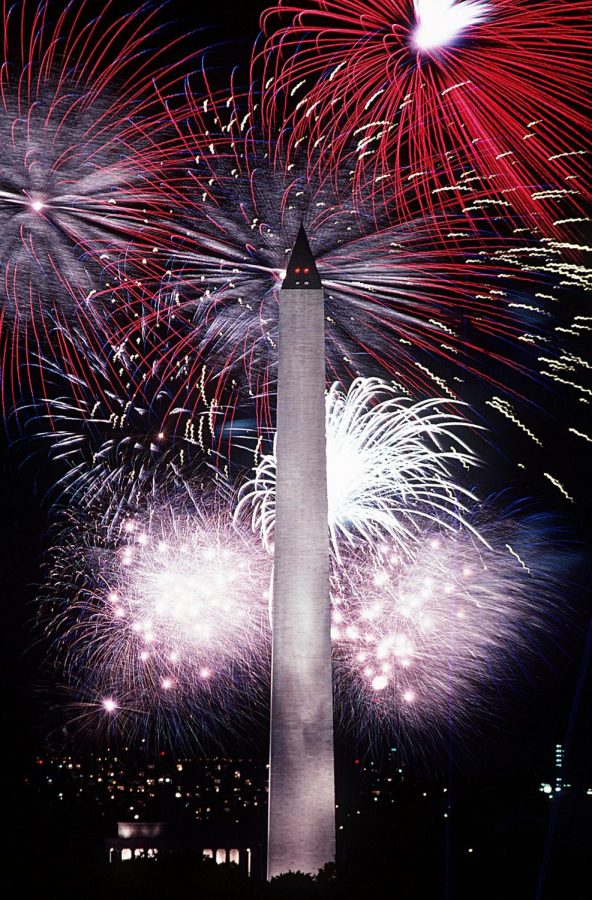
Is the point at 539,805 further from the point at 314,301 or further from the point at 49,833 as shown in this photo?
the point at 314,301

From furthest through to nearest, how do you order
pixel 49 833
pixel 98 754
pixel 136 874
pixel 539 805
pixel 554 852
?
1. pixel 98 754
2. pixel 539 805
3. pixel 554 852
4. pixel 49 833
5. pixel 136 874

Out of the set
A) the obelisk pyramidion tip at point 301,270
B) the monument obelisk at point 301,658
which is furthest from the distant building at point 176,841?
the obelisk pyramidion tip at point 301,270

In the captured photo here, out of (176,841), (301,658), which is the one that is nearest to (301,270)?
(301,658)

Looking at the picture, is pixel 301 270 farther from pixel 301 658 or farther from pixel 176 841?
pixel 176 841

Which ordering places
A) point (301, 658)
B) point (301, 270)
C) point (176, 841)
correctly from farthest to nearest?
point (176, 841), point (301, 270), point (301, 658)

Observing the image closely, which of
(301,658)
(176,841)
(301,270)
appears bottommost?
(301,658)

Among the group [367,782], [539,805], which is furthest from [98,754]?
[539,805]

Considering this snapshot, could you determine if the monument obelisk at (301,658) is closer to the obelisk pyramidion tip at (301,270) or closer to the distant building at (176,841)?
the obelisk pyramidion tip at (301,270)

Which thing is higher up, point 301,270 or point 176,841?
point 301,270
